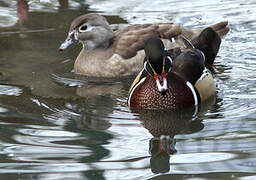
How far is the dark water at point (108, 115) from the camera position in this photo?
7.38 meters

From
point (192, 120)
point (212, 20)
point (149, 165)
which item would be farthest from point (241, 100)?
point (212, 20)

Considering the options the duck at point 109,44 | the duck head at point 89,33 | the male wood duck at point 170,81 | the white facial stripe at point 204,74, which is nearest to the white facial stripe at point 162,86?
the male wood duck at point 170,81

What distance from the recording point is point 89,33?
11.2m

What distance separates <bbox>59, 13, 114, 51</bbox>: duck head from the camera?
11.0 metres

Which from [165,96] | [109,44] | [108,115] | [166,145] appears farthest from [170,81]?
[109,44]

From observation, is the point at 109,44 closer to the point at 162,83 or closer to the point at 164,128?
the point at 162,83

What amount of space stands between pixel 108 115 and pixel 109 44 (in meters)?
2.48

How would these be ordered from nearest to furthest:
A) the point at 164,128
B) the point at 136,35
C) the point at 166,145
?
the point at 166,145 → the point at 164,128 → the point at 136,35

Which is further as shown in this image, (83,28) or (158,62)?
(83,28)

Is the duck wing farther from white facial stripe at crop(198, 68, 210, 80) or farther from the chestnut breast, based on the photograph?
the chestnut breast

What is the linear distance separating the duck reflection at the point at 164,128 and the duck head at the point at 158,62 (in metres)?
0.33

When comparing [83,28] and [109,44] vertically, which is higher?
[83,28]

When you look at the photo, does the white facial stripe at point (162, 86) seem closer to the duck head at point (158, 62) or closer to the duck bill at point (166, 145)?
the duck head at point (158, 62)

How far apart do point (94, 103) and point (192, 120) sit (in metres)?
1.32
